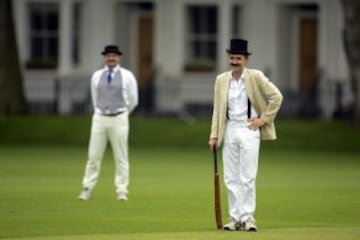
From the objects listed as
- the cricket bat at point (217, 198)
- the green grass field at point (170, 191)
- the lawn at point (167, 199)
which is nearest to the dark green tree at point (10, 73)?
the green grass field at point (170, 191)

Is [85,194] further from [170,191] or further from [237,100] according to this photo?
[237,100]

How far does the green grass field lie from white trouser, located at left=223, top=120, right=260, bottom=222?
1.17 ft

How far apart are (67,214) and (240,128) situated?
347 cm

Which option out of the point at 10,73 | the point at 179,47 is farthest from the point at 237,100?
the point at 179,47

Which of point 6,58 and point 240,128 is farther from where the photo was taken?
point 6,58

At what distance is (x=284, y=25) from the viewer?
47.2 meters

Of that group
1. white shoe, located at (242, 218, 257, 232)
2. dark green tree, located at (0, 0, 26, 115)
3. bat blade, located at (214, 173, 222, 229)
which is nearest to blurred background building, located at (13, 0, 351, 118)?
dark green tree, located at (0, 0, 26, 115)

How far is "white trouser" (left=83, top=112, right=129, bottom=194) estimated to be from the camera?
2303 cm

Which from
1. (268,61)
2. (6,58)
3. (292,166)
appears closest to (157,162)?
(292,166)

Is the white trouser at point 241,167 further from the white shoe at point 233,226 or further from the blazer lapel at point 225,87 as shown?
the blazer lapel at point 225,87

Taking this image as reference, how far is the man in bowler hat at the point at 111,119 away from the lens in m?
23.0

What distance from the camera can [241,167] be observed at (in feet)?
59.6

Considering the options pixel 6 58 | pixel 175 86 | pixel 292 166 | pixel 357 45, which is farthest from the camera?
pixel 175 86

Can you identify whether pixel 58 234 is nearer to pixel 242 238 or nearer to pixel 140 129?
pixel 242 238
